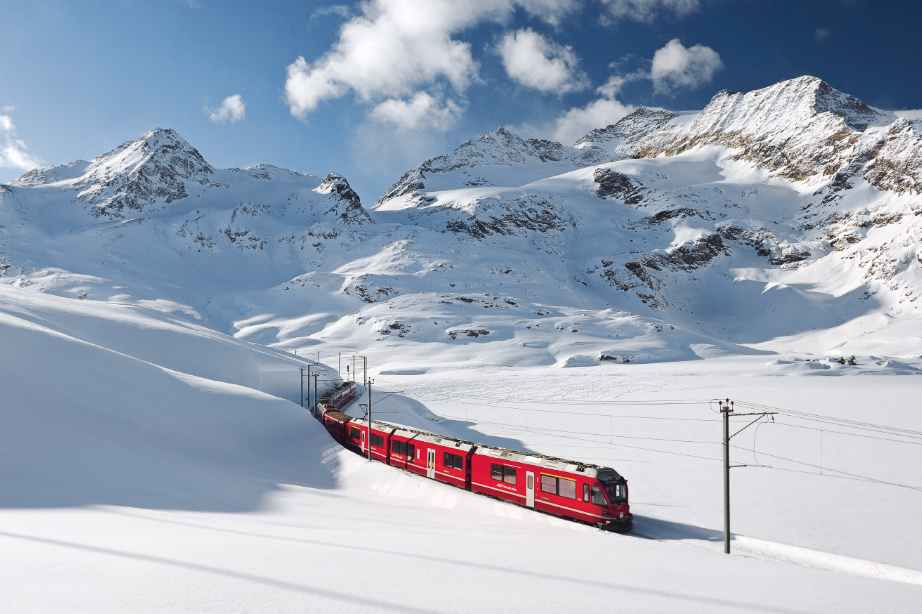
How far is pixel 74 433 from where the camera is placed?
2227 centimetres

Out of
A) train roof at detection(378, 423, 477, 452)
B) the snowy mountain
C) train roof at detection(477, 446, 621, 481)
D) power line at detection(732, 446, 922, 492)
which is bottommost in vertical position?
power line at detection(732, 446, 922, 492)

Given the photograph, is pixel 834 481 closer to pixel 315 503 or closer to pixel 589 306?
pixel 315 503

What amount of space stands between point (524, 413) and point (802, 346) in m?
97.0

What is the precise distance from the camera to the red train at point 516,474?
21828 mm

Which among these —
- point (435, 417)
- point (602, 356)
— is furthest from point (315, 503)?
point (602, 356)

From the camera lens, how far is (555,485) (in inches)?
918

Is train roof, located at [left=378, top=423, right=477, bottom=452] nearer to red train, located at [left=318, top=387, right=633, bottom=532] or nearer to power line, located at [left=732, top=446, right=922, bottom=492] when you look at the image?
red train, located at [left=318, top=387, right=633, bottom=532]

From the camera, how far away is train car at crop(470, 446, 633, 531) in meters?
21.7

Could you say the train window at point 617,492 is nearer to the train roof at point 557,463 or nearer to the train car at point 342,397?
the train roof at point 557,463

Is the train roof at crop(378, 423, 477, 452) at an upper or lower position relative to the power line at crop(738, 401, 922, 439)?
upper

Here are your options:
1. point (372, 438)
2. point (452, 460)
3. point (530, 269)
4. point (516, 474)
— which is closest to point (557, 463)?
point (516, 474)

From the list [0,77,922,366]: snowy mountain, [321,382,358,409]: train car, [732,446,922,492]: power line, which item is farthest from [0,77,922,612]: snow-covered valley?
[321,382,358,409]: train car

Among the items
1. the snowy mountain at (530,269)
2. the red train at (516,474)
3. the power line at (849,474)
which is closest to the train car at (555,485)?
the red train at (516,474)

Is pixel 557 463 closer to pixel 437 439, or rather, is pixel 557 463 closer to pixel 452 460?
pixel 452 460
